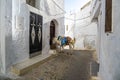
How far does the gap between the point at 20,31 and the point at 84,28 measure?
13.9m

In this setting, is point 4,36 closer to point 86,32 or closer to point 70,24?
point 86,32

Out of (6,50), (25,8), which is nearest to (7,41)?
(6,50)

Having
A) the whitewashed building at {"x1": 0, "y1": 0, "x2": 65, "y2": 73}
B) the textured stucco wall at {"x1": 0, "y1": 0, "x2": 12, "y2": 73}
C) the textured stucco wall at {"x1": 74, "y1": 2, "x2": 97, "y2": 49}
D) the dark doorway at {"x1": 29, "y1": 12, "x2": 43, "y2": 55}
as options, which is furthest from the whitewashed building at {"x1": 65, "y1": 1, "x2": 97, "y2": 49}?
the textured stucco wall at {"x1": 0, "y1": 0, "x2": 12, "y2": 73}

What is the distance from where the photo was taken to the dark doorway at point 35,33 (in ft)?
27.2

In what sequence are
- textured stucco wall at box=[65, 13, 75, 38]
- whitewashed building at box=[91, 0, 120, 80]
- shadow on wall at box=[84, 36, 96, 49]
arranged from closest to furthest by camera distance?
whitewashed building at box=[91, 0, 120, 80] < shadow on wall at box=[84, 36, 96, 49] < textured stucco wall at box=[65, 13, 75, 38]

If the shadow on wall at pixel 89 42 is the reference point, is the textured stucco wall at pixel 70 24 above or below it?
above

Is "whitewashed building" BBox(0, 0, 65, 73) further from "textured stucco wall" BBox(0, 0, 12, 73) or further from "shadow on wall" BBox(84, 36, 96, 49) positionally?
"shadow on wall" BBox(84, 36, 96, 49)

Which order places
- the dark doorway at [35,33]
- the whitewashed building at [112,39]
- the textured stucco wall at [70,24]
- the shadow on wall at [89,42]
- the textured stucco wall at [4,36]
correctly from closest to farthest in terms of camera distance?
the whitewashed building at [112,39] → the textured stucco wall at [4,36] → the dark doorway at [35,33] → the shadow on wall at [89,42] → the textured stucco wall at [70,24]

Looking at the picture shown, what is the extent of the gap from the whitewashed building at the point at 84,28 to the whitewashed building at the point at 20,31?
8810 millimetres

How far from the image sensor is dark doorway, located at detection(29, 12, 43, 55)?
8297 mm

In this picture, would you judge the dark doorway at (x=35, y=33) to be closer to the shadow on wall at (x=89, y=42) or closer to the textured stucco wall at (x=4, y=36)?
the textured stucco wall at (x=4, y=36)

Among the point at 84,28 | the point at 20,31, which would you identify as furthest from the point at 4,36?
the point at 84,28

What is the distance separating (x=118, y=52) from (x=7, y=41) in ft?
15.1

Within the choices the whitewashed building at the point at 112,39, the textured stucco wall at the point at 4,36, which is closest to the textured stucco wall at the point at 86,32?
the textured stucco wall at the point at 4,36
